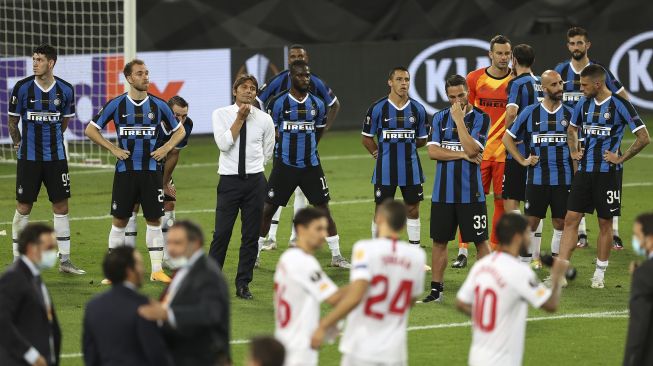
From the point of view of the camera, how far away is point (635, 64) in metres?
27.0

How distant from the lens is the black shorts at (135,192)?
1338cm

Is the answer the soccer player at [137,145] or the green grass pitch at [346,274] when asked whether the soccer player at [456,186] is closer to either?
the green grass pitch at [346,274]

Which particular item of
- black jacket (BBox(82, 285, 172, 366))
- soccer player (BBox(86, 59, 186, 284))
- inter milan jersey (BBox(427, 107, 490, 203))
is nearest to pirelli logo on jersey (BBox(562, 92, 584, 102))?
inter milan jersey (BBox(427, 107, 490, 203))

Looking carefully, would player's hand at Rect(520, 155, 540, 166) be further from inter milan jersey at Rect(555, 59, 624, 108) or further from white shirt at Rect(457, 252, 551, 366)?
white shirt at Rect(457, 252, 551, 366)

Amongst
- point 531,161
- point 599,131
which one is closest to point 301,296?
point 599,131

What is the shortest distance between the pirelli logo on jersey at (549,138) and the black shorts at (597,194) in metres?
0.52

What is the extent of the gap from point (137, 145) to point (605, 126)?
15.7 feet

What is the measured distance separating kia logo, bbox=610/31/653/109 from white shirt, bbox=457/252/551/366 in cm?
1967

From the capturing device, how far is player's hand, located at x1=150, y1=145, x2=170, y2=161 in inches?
524

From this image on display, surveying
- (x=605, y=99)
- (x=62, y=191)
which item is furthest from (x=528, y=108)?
(x=62, y=191)

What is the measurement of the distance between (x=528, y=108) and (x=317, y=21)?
1442 cm

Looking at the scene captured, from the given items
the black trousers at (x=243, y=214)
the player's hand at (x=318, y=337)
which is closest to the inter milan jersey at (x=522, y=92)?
the black trousers at (x=243, y=214)

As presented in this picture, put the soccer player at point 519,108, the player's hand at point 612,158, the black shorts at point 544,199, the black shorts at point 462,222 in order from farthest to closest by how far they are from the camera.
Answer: the soccer player at point 519,108 < the black shorts at point 544,199 < the player's hand at point 612,158 < the black shorts at point 462,222

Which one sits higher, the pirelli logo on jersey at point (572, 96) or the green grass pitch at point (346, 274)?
the pirelli logo on jersey at point (572, 96)
